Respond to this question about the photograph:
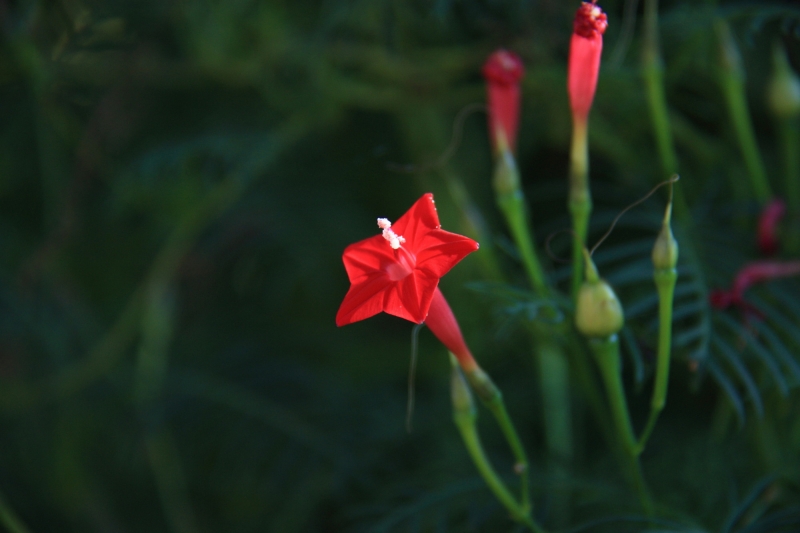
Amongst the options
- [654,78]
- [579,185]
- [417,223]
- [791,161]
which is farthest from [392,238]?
[791,161]

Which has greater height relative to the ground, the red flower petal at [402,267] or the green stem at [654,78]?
the green stem at [654,78]

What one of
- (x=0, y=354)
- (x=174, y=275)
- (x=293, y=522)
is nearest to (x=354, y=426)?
(x=293, y=522)

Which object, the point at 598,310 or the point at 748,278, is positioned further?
the point at 748,278

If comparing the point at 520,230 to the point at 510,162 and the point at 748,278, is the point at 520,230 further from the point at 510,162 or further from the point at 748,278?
the point at 748,278

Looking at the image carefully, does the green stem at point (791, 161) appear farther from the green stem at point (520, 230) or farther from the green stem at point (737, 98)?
the green stem at point (520, 230)

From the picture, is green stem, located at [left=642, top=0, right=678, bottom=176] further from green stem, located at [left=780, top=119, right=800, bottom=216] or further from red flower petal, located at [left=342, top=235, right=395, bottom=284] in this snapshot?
red flower petal, located at [left=342, top=235, right=395, bottom=284]

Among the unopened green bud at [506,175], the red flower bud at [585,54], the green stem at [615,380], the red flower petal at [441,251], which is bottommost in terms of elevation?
the green stem at [615,380]

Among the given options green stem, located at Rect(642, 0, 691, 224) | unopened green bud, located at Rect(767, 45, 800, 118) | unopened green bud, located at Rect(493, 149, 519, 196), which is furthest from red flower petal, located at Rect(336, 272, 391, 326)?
unopened green bud, located at Rect(767, 45, 800, 118)

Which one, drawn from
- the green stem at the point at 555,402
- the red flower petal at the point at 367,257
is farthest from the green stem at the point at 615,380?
the green stem at the point at 555,402
